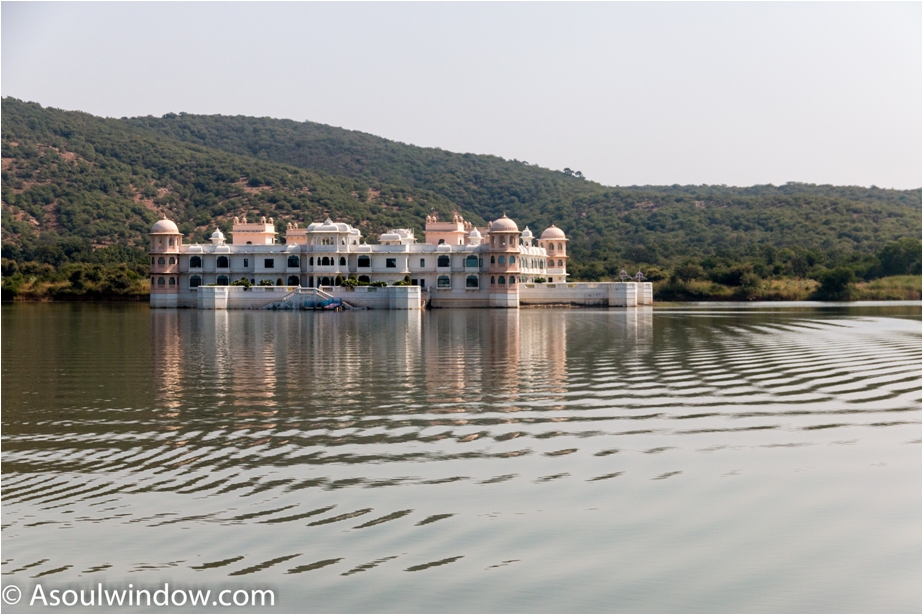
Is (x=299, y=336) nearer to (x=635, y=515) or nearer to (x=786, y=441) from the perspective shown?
(x=786, y=441)

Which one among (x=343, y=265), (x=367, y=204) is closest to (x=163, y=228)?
(x=343, y=265)

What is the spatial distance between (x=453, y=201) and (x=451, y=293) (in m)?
71.1

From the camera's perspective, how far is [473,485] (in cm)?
1104

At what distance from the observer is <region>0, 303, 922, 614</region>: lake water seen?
814 cm

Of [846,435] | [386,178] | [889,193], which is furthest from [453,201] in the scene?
[846,435]

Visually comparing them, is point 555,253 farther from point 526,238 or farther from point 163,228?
point 163,228

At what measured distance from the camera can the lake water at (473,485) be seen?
26.7 feet

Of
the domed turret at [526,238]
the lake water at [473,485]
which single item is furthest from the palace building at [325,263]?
the lake water at [473,485]

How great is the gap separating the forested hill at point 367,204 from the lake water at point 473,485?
6807 cm

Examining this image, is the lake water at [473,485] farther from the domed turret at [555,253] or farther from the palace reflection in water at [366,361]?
the domed turret at [555,253]

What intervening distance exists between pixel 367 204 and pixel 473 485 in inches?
4231

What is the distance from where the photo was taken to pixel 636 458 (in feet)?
41.2

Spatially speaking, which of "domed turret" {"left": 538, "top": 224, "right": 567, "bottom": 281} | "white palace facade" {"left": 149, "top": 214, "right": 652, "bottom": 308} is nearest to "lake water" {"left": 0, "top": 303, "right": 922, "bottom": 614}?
"white palace facade" {"left": 149, "top": 214, "right": 652, "bottom": 308}

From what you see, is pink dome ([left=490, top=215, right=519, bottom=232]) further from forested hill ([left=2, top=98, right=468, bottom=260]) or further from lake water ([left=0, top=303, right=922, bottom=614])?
lake water ([left=0, top=303, right=922, bottom=614])
